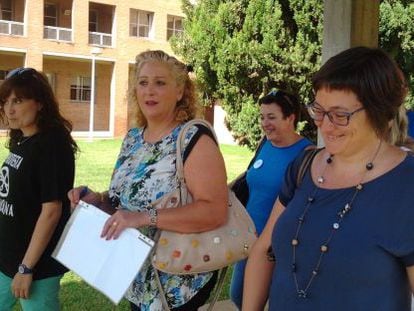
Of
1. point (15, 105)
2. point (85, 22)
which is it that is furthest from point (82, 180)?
point (85, 22)

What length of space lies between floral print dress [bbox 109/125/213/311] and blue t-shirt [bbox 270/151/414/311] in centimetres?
68

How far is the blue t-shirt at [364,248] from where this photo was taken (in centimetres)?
152

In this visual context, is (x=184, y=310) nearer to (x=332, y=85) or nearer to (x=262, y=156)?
(x=332, y=85)

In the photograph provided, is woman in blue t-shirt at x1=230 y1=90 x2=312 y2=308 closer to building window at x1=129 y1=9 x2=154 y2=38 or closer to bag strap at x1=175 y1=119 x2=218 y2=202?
bag strap at x1=175 y1=119 x2=218 y2=202

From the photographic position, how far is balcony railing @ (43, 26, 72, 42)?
27.5 m

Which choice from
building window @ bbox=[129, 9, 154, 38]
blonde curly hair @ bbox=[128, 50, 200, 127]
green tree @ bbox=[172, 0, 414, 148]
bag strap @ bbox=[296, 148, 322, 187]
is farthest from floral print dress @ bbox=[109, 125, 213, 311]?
building window @ bbox=[129, 9, 154, 38]

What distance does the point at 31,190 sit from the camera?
280cm

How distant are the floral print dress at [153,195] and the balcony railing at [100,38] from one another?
27.4 meters

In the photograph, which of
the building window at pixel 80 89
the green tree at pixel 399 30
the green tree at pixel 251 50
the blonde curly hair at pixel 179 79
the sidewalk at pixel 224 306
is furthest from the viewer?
the building window at pixel 80 89

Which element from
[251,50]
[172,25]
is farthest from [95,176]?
[172,25]

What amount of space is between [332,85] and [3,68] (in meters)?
28.4

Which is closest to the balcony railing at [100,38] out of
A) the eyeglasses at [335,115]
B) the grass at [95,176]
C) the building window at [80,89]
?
the building window at [80,89]

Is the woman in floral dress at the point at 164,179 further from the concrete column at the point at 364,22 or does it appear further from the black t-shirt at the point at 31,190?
the concrete column at the point at 364,22

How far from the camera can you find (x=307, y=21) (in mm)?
16047
